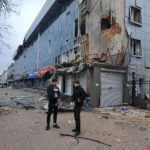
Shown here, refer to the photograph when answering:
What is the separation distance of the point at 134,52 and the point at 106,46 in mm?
2806

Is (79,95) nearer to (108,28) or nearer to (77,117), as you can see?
(77,117)

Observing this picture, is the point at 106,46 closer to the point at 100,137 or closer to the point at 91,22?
the point at 91,22

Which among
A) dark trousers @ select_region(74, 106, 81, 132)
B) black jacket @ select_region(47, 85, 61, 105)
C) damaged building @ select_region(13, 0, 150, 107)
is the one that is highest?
damaged building @ select_region(13, 0, 150, 107)

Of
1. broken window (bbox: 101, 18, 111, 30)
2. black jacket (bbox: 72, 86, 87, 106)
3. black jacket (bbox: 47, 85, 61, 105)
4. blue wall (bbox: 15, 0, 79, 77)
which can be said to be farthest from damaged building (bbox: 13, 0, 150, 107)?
black jacket (bbox: 72, 86, 87, 106)

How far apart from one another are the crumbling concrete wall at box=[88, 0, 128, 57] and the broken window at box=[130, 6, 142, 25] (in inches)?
42.3

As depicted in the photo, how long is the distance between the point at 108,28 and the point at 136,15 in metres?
3.10

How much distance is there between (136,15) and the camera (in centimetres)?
1349

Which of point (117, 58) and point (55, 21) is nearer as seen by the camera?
point (117, 58)

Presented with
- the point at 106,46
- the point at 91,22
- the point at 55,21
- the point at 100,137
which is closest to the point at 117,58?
the point at 106,46

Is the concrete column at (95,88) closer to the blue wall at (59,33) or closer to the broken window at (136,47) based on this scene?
the broken window at (136,47)

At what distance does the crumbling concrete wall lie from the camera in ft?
39.0

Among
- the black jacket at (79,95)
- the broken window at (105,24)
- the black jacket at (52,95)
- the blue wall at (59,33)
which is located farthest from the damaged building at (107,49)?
the black jacket at (79,95)

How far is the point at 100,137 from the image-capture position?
4.43m

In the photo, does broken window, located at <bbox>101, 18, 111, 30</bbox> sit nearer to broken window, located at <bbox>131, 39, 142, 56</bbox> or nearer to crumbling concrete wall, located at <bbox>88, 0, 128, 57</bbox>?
crumbling concrete wall, located at <bbox>88, 0, 128, 57</bbox>
